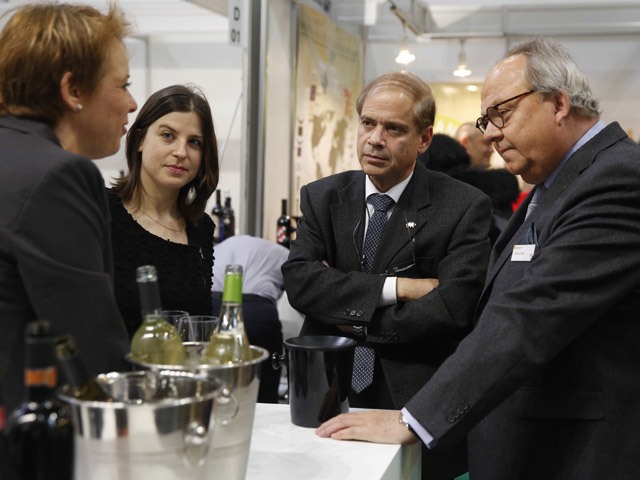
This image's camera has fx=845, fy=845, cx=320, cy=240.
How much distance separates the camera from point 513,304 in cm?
174

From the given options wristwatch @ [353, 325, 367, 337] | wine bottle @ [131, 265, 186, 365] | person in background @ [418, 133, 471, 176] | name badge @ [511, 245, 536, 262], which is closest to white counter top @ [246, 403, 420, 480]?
wine bottle @ [131, 265, 186, 365]

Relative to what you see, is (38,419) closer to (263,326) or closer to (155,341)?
(155,341)

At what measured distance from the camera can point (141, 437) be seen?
94 centimetres

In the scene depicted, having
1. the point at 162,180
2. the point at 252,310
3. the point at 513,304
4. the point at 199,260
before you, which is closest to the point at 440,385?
the point at 513,304

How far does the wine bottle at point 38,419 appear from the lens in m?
0.83

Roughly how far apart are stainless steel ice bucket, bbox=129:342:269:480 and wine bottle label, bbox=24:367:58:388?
0.28 meters

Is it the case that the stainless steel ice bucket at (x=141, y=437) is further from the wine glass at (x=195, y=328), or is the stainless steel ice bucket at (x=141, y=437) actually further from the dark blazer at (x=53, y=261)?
the wine glass at (x=195, y=328)

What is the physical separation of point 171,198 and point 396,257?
72 centimetres

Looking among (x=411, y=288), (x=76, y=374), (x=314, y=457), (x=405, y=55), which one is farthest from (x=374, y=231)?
(x=405, y=55)

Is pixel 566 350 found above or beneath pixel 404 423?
above

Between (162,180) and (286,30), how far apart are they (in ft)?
9.57

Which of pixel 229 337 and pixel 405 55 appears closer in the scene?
pixel 229 337

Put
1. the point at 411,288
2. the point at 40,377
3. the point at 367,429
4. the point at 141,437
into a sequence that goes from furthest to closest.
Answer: the point at 411,288, the point at 367,429, the point at 141,437, the point at 40,377

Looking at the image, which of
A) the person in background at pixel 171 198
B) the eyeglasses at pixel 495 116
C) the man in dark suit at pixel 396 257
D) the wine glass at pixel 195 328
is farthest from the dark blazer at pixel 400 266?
the wine glass at pixel 195 328
